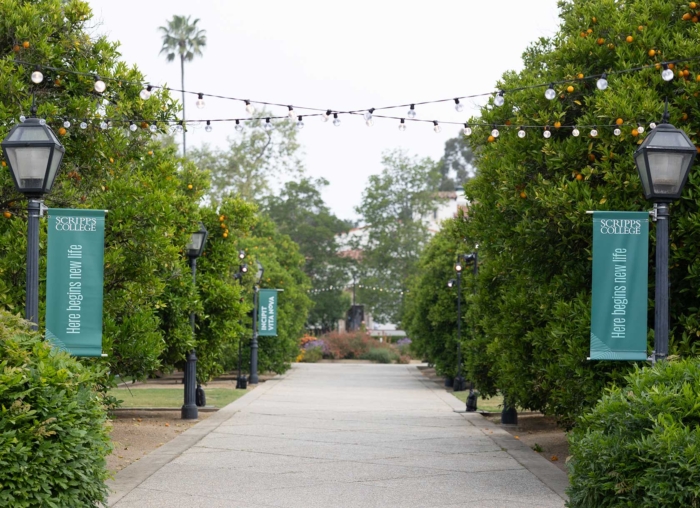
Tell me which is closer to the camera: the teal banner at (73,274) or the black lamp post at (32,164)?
the black lamp post at (32,164)

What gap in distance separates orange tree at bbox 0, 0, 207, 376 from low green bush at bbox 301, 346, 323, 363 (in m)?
44.2

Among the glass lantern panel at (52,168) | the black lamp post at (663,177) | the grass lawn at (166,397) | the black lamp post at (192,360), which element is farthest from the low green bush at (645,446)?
the grass lawn at (166,397)

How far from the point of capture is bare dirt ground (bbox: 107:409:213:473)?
12.4 meters

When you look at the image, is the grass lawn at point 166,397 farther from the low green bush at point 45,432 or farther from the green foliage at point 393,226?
the green foliage at point 393,226

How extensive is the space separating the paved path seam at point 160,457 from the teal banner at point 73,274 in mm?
1389

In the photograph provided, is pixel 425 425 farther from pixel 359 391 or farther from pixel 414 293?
pixel 414 293

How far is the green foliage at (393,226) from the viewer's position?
71.8 meters

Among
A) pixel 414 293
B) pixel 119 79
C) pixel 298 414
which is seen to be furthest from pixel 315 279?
pixel 119 79

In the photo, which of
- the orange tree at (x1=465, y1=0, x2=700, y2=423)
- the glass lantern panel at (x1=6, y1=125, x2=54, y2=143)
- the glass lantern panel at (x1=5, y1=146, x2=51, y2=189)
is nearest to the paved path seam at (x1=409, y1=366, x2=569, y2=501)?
the orange tree at (x1=465, y1=0, x2=700, y2=423)

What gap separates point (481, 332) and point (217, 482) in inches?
339

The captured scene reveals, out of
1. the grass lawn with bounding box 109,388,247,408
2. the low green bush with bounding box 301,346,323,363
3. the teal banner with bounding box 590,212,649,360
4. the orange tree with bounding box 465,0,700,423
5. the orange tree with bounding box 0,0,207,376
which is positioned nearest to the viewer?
the teal banner with bounding box 590,212,649,360

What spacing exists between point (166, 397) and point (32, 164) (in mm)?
16603

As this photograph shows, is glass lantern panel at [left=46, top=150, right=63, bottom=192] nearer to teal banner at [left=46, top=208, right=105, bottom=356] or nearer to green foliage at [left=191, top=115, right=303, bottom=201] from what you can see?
teal banner at [left=46, top=208, right=105, bottom=356]

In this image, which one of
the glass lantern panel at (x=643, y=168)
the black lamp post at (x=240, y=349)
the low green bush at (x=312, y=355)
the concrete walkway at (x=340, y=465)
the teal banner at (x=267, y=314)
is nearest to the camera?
the glass lantern panel at (x=643, y=168)
